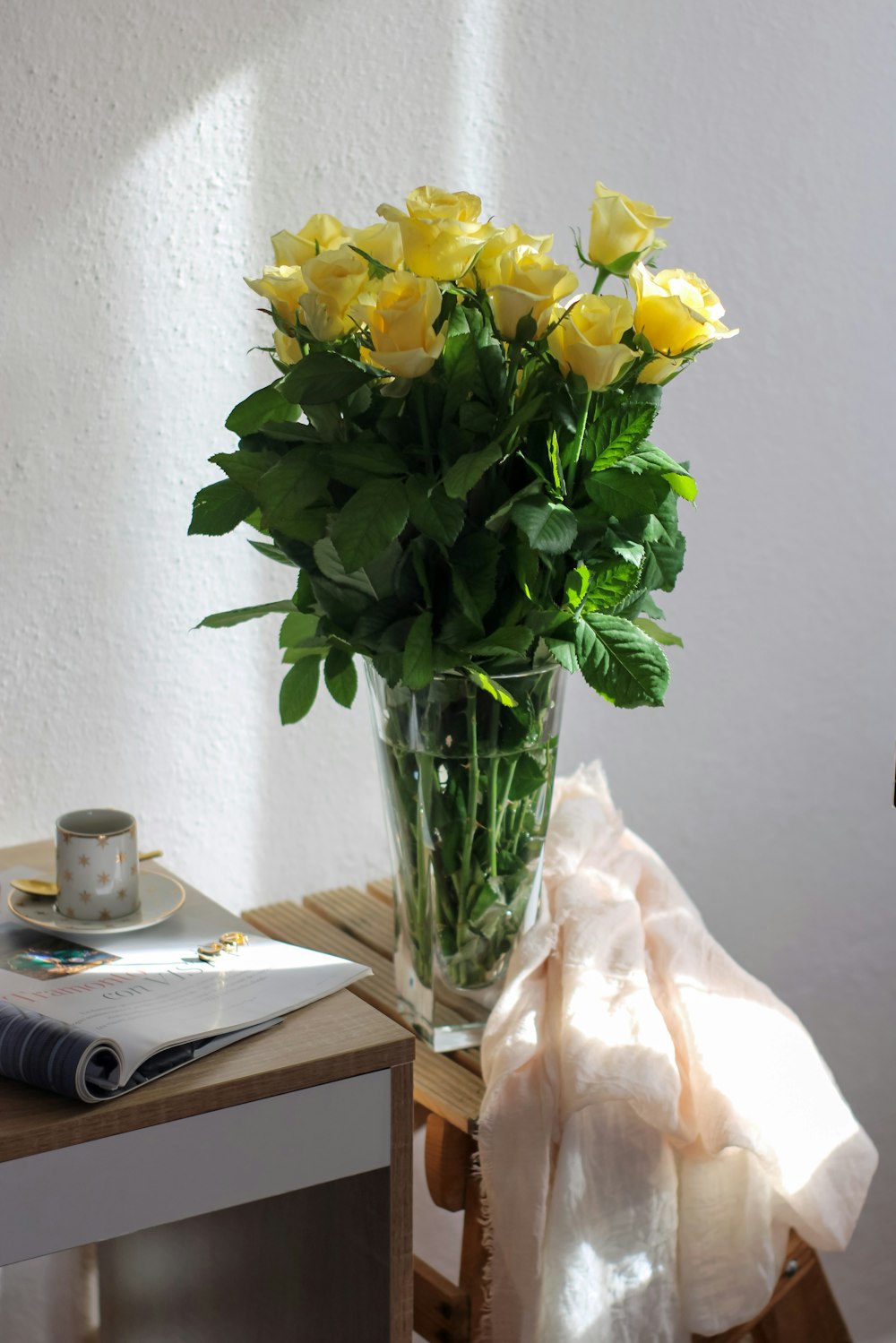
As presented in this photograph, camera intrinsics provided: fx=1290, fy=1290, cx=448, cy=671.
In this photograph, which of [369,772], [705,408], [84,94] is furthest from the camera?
[705,408]

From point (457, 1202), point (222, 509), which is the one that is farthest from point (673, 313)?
point (457, 1202)

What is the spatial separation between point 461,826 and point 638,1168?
29 centimetres

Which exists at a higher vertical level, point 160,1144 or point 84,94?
point 84,94

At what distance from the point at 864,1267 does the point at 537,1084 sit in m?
1.09

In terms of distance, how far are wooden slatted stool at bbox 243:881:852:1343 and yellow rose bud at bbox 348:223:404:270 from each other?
61 centimetres

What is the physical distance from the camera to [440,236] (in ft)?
2.76

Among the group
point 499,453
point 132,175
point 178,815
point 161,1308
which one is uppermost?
point 132,175

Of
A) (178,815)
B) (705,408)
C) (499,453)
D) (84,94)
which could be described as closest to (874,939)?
(705,408)

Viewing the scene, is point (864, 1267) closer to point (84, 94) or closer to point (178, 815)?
point (178, 815)

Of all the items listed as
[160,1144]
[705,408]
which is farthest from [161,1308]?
[705,408]

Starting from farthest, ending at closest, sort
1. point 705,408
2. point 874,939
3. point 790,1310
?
point 874,939 < point 705,408 < point 790,1310

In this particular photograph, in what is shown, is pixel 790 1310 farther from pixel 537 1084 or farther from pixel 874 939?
pixel 874 939

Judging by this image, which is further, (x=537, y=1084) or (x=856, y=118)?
(x=856, y=118)

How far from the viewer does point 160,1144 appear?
0.78 m
